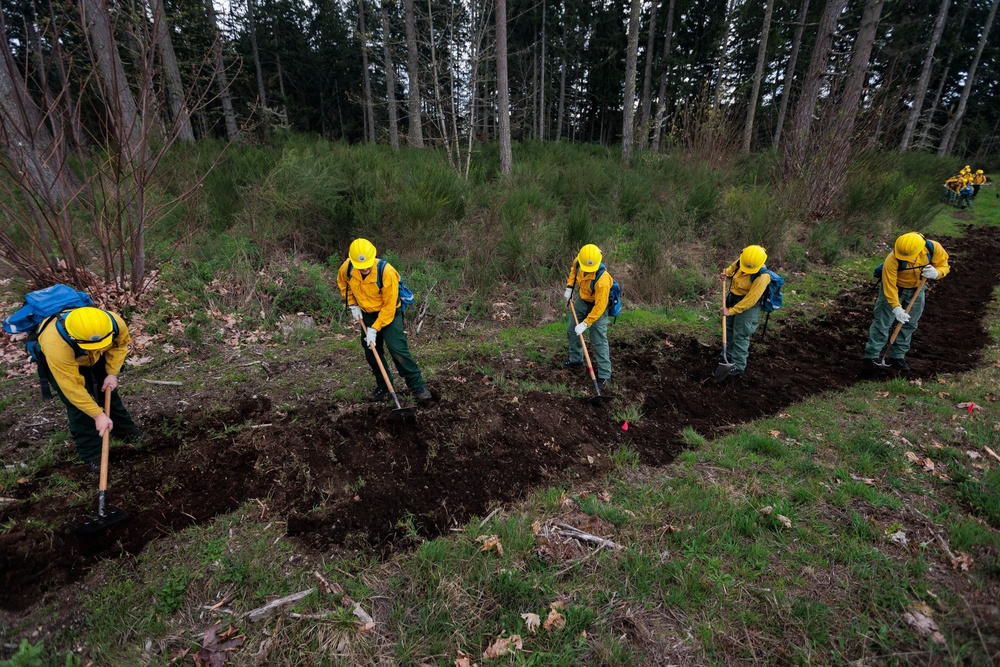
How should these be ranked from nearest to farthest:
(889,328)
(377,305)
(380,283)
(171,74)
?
1. (380,283)
2. (377,305)
3. (889,328)
4. (171,74)

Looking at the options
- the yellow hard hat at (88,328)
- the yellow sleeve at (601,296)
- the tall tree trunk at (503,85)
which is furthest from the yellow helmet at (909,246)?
the yellow hard hat at (88,328)

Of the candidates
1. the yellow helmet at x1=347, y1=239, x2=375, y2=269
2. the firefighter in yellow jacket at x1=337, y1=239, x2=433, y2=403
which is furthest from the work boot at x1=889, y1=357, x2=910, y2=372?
the yellow helmet at x1=347, y1=239, x2=375, y2=269

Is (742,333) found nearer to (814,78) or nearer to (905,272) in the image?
(905,272)

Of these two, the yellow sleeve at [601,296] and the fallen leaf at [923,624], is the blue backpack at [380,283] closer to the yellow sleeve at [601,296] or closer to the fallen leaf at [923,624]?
the yellow sleeve at [601,296]

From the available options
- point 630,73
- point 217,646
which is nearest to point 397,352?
point 217,646

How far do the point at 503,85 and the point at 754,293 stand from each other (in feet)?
26.5

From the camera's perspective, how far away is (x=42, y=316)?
10.7ft

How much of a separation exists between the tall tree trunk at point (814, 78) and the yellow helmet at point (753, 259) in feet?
25.6

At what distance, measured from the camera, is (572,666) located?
2.30 m

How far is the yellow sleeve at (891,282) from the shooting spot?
5449 millimetres

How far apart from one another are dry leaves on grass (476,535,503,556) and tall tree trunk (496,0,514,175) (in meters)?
9.12

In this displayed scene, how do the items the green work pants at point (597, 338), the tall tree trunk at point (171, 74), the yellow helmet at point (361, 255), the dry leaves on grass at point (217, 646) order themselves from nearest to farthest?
the dry leaves on grass at point (217, 646) → the yellow helmet at point (361, 255) → the tall tree trunk at point (171, 74) → the green work pants at point (597, 338)

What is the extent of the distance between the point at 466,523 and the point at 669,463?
1970mm

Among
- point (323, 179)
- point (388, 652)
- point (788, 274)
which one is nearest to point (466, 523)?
point (388, 652)
